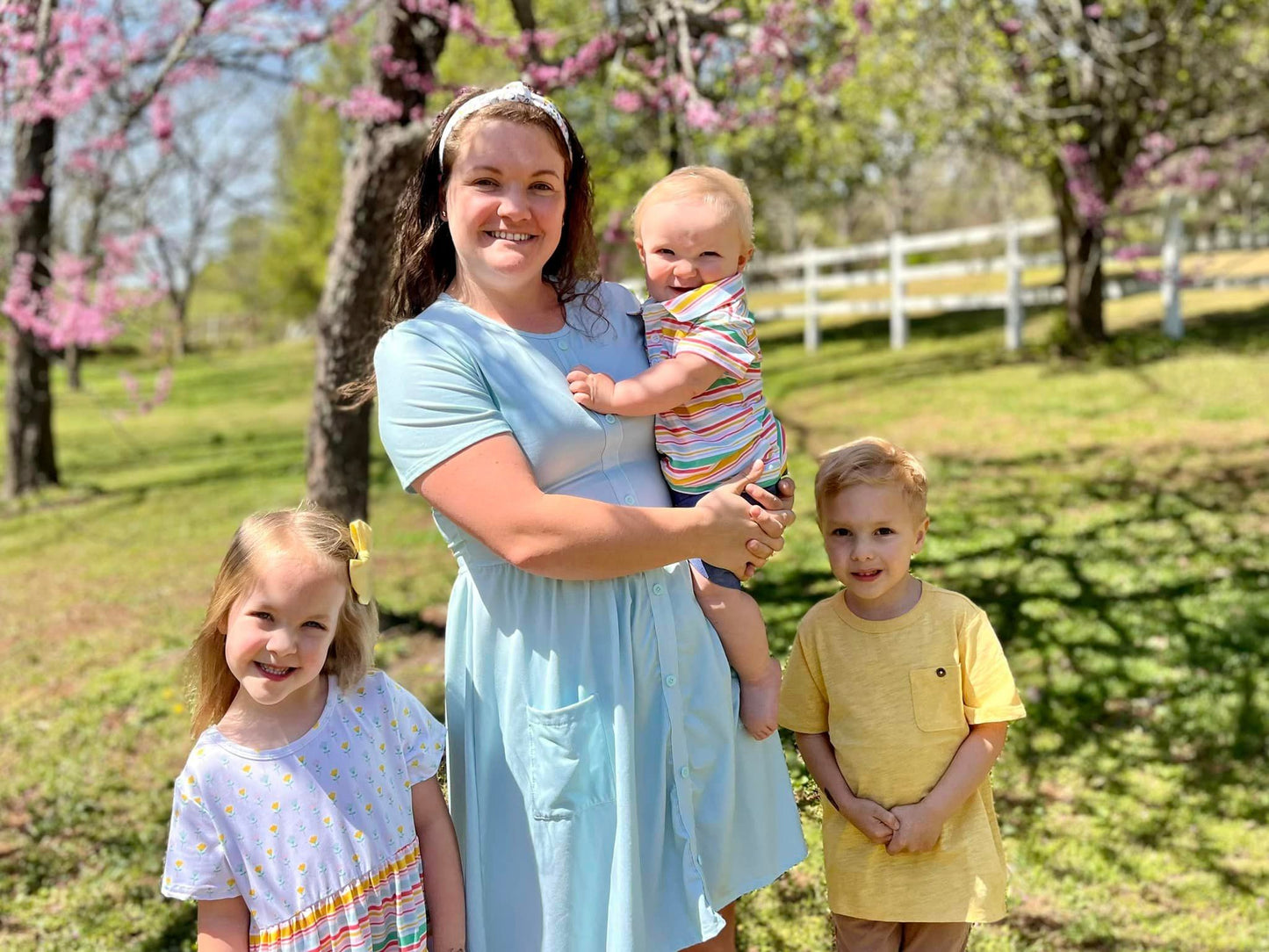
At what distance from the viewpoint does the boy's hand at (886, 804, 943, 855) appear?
212cm

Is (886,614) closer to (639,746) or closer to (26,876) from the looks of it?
(639,746)

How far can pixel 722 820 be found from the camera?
1.94 metres

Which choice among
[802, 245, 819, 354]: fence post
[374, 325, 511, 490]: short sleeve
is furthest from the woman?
[802, 245, 819, 354]: fence post

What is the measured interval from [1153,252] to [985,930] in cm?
1192

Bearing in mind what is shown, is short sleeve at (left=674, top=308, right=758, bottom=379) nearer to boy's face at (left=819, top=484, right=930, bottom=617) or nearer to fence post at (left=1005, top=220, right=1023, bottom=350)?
boy's face at (left=819, top=484, right=930, bottom=617)

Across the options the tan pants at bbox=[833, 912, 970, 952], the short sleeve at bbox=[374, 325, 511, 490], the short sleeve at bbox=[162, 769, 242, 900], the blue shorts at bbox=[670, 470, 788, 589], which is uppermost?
the short sleeve at bbox=[374, 325, 511, 490]

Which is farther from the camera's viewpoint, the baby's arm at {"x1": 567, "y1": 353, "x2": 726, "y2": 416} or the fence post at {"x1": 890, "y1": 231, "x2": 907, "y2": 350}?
the fence post at {"x1": 890, "y1": 231, "x2": 907, "y2": 350}

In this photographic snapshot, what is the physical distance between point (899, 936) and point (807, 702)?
19.6 inches

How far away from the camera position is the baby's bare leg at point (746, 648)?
79.0 inches

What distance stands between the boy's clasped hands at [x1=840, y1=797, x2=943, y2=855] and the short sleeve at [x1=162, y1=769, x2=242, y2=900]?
1118 mm

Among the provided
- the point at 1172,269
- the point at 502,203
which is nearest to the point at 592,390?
the point at 502,203

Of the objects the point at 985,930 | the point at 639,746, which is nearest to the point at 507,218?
the point at 639,746

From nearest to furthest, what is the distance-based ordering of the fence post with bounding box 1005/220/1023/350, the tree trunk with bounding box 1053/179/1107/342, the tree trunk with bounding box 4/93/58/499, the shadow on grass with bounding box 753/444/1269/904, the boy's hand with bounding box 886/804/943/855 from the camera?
the boy's hand with bounding box 886/804/943/855, the shadow on grass with bounding box 753/444/1269/904, the tree trunk with bounding box 4/93/58/499, the tree trunk with bounding box 1053/179/1107/342, the fence post with bounding box 1005/220/1023/350

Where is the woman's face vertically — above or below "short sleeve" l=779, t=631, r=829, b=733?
above
